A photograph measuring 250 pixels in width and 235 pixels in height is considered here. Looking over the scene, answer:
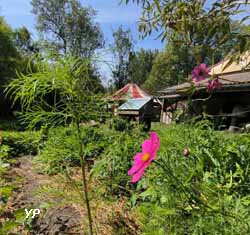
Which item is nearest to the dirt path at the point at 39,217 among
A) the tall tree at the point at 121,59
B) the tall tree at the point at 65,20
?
the tall tree at the point at 121,59

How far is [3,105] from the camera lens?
16.0 m

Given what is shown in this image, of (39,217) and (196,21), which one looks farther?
(39,217)

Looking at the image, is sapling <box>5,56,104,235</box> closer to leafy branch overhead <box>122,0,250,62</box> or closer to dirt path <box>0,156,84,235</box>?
leafy branch overhead <box>122,0,250,62</box>

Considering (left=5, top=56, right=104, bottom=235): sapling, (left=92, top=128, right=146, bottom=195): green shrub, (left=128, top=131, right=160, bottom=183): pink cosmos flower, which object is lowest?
(left=92, top=128, right=146, bottom=195): green shrub

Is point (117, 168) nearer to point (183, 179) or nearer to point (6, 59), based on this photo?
point (183, 179)

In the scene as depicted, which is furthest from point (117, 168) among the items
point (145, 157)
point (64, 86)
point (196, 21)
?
point (145, 157)

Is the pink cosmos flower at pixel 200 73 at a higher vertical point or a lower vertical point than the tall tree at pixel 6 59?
lower

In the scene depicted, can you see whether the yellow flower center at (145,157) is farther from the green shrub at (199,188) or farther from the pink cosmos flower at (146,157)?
the green shrub at (199,188)

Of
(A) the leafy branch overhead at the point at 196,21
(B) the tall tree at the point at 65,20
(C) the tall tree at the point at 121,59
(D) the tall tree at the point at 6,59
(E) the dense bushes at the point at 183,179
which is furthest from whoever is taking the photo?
(B) the tall tree at the point at 65,20

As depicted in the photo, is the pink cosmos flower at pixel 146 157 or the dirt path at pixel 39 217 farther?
the dirt path at pixel 39 217

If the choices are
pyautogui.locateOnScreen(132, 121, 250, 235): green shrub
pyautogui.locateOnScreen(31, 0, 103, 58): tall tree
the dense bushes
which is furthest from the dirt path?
pyautogui.locateOnScreen(31, 0, 103, 58): tall tree

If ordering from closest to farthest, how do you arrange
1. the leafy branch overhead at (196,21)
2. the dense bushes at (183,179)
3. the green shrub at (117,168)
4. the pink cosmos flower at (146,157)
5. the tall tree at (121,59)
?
the pink cosmos flower at (146,157) < the leafy branch overhead at (196,21) < the dense bushes at (183,179) < the tall tree at (121,59) < the green shrub at (117,168)

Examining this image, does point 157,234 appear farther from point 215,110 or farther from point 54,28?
point 54,28

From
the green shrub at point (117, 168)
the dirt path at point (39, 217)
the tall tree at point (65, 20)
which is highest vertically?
the tall tree at point (65, 20)
